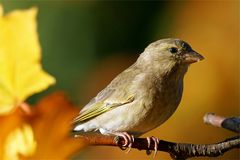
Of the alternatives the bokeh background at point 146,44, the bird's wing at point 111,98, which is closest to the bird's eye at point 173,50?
the bird's wing at point 111,98

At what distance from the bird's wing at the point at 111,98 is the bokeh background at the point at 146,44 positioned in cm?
13

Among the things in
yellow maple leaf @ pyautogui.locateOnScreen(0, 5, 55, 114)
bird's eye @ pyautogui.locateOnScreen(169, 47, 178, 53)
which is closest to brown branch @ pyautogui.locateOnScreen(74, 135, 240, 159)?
yellow maple leaf @ pyautogui.locateOnScreen(0, 5, 55, 114)

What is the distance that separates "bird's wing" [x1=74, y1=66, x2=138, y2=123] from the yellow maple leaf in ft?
2.00

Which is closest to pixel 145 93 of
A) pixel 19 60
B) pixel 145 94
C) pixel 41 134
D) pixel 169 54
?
pixel 145 94

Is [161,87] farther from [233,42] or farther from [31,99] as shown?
[233,42]

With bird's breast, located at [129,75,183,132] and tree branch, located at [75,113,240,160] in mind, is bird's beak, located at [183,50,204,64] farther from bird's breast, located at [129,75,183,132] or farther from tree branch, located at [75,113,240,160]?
tree branch, located at [75,113,240,160]

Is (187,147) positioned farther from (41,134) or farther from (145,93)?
(145,93)

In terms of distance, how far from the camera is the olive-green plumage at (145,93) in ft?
4.48

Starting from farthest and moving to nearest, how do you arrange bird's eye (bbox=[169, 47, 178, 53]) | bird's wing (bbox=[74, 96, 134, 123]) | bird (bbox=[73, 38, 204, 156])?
bird's eye (bbox=[169, 47, 178, 53]) → bird (bbox=[73, 38, 204, 156]) → bird's wing (bbox=[74, 96, 134, 123])

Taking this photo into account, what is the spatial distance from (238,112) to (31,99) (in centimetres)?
78

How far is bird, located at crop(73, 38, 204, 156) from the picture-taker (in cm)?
136

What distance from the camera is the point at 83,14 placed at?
2.24m

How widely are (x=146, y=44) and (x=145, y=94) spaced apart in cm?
77

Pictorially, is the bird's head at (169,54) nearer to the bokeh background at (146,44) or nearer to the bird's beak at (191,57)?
the bird's beak at (191,57)
